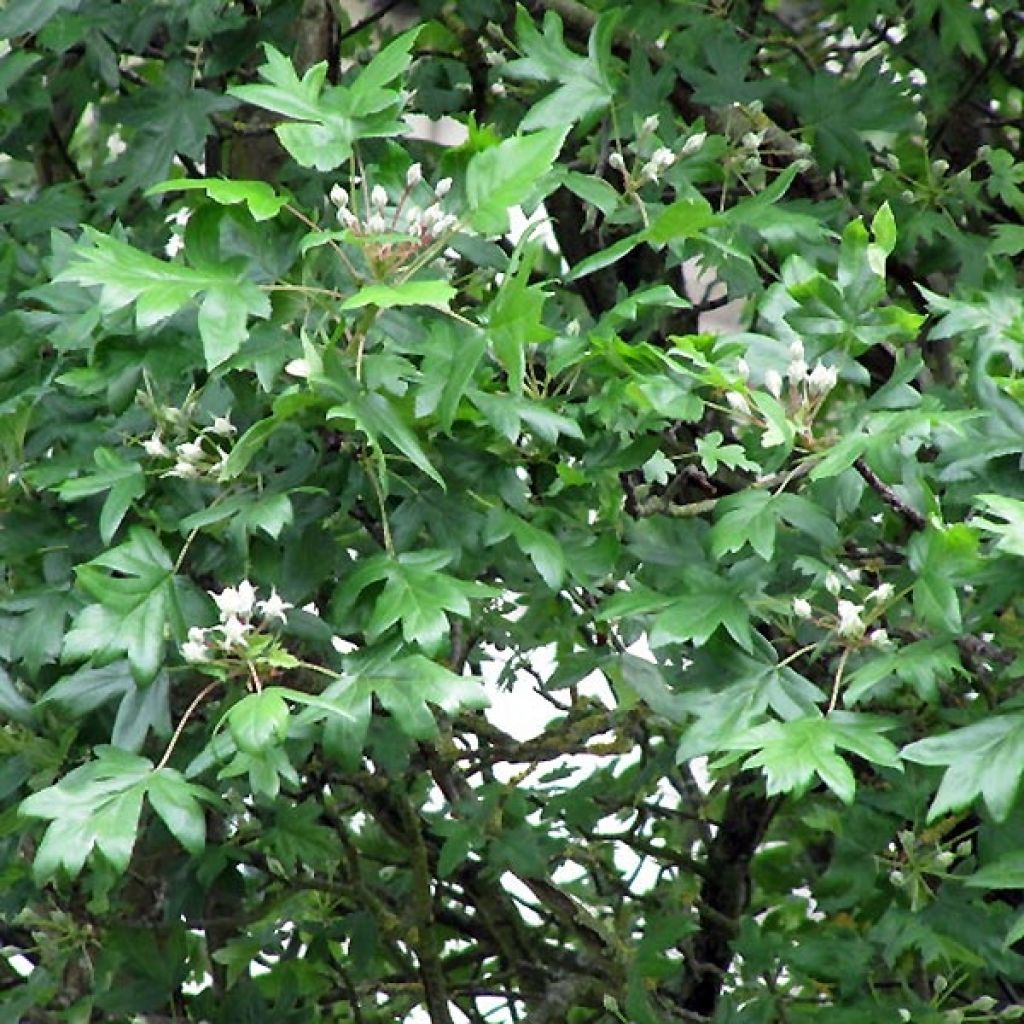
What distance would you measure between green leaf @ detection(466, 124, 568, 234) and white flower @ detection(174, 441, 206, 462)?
0.35 m

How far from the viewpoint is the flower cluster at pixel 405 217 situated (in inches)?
73.3

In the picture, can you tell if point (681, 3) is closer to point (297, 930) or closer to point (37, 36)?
point (37, 36)

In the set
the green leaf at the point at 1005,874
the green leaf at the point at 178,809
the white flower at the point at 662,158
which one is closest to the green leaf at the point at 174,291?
the green leaf at the point at 178,809

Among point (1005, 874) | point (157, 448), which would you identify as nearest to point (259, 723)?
point (157, 448)

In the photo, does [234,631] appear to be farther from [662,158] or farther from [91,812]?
[662,158]

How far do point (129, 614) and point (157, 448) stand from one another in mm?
164

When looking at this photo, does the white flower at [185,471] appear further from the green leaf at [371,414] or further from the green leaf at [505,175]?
the green leaf at [505,175]

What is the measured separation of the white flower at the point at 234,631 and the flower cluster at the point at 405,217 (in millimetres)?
348

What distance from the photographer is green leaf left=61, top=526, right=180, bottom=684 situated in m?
1.89

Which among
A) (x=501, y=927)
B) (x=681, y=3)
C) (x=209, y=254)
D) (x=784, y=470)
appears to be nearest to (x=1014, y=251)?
(x=681, y=3)

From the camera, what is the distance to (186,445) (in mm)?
1960

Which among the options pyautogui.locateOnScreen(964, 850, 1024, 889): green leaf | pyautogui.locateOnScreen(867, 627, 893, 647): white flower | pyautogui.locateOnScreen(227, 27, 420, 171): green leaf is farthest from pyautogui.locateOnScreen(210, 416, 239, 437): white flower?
pyautogui.locateOnScreen(964, 850, 1024, 889): green leaf

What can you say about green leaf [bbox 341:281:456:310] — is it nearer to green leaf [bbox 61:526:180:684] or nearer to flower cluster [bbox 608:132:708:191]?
green leaf [bbox 61:526:180:684]

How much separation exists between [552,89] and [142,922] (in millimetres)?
1244
